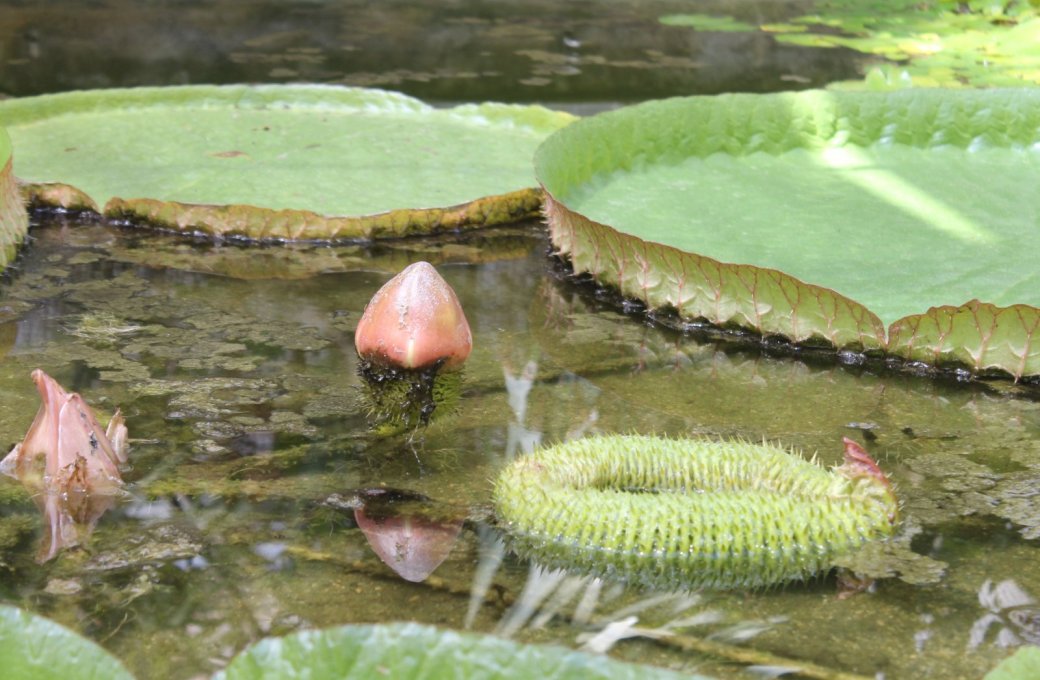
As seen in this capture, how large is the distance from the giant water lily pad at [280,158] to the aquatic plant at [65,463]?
1.22 meters

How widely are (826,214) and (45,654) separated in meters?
2.07

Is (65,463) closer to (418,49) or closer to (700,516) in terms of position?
(700,516)

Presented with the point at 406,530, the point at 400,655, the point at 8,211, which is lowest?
the point at 406,530

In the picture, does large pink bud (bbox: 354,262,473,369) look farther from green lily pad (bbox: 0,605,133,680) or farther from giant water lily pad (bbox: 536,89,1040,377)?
green lily pad (bbox: 0,605,133,680)

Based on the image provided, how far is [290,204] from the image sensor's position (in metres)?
2.85

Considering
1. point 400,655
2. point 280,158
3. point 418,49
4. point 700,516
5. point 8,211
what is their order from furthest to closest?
point 418,49 < point 280,158 < point 8,211 < point 700,516 < point 400,655

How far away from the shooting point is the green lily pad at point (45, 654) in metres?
0.92

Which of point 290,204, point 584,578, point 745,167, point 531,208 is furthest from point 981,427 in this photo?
point 290,204

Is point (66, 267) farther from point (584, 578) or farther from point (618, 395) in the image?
point (584, 578)

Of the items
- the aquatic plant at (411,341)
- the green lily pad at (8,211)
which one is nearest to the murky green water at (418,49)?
the green lily pad at (8,211)

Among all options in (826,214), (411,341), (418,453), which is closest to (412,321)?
(411,341)

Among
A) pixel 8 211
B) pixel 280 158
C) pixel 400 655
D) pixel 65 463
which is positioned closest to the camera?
pixel 400 655

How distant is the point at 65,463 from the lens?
1.58 m

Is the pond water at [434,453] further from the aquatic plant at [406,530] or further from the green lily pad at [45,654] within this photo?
the green lily pad at [45,654]
